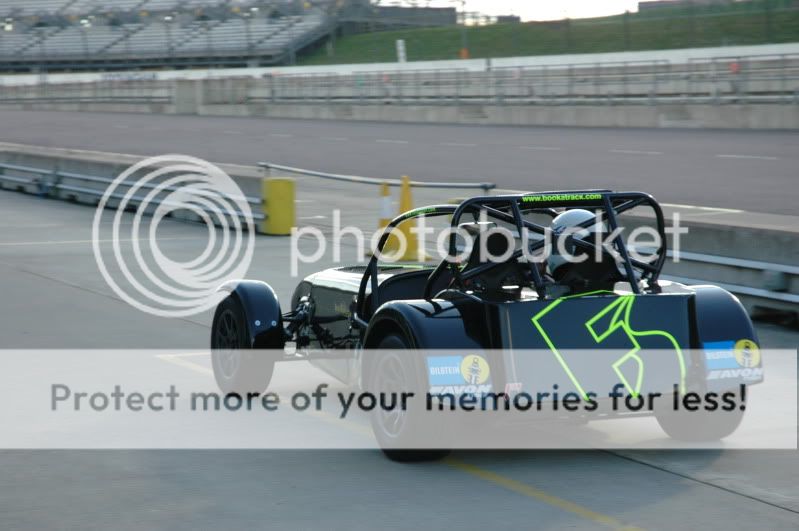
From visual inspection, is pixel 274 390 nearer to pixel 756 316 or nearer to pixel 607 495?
pixel 607 495

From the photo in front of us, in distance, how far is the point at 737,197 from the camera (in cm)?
2022

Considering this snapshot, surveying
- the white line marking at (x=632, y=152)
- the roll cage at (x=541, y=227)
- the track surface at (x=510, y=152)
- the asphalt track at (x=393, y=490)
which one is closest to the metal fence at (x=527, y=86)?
the track surface at (x=510, y=152)

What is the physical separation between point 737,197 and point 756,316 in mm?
9909

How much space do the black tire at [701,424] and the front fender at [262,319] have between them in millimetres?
2514

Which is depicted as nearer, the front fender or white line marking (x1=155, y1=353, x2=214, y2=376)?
the front fender

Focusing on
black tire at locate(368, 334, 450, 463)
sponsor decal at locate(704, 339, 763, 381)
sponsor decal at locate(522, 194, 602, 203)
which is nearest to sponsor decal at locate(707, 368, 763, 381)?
sponsor decal at locate(704, 339, 763, 381)

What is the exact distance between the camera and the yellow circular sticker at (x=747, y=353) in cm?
659

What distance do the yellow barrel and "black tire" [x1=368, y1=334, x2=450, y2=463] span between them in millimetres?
11808

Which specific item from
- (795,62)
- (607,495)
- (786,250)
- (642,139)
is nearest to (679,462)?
(607,495)

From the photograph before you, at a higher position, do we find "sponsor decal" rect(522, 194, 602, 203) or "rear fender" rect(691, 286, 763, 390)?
"sponsor decal" rect(522, 194, 602, 203)

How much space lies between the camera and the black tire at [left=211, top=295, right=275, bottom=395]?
8.09 metres

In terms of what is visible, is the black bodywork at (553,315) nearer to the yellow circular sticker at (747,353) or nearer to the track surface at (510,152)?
the yellow circular sticker at (747,353)

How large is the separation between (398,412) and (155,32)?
85.4 m

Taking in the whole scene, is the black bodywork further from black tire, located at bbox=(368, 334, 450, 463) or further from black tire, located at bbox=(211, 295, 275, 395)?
black tire, located at bbox=(211, 295, 275, 395)
